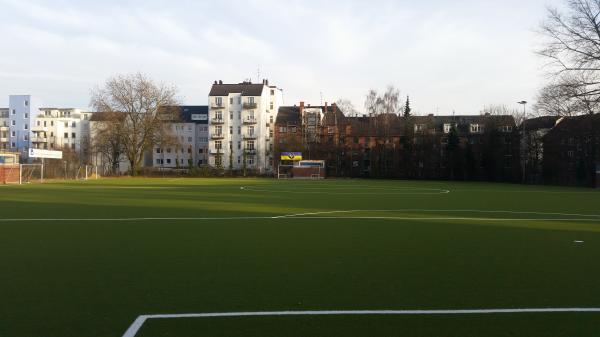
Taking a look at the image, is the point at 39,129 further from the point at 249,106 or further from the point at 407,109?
the point at 407,109

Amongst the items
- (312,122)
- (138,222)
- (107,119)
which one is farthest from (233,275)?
(312,122)

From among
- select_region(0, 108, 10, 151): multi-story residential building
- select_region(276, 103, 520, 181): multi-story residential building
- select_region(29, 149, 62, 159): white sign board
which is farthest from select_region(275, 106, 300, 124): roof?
select_region(0, 108, 10, 151): multi-story residential building

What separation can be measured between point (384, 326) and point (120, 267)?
5542 millimetres

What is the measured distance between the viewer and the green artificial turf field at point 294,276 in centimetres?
593

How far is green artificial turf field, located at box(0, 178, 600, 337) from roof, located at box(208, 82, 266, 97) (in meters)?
93.7

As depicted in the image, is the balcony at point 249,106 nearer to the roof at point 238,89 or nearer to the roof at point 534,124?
the roof at point 238,89

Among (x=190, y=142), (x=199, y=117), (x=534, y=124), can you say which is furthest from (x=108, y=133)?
(x=534, y=124)

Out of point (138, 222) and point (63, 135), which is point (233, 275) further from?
point (63, 135)

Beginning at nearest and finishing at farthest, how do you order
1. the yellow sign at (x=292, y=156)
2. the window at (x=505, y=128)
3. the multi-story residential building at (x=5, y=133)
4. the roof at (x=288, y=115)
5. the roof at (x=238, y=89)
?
the window at (x=505, y=128) → the yellow sign at (x=292, y=156) → the roof at (x=238, y=89) → the roof at (x=288, y=115) → the multi-story residential building at (x=5, y=133)

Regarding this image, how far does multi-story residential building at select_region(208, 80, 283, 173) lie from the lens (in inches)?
4259

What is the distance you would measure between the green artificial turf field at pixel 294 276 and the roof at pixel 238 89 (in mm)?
93661

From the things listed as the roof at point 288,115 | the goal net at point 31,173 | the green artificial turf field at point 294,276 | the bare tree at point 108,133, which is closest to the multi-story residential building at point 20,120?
the bare tree at point 108,133

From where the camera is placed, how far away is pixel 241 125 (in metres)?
110

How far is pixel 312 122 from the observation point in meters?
103
